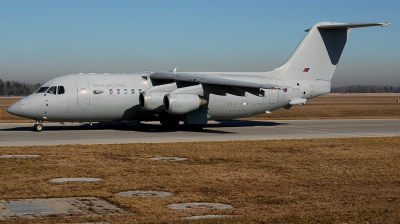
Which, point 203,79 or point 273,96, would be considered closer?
point 203,79

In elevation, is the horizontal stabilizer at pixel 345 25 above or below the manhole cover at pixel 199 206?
above

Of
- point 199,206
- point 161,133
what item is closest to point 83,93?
→ point 161,133

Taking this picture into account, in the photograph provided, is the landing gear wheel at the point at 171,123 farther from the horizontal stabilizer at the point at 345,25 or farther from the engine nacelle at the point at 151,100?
the horizontal stabilizer at the point at 345,25

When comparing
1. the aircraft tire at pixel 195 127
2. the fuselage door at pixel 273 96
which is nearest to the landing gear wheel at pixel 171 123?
the aircraft tire at pixel 195 127

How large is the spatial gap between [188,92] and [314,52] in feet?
31.7

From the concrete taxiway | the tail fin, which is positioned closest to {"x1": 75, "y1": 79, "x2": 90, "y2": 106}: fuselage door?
the concrete taxiway

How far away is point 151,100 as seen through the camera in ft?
102

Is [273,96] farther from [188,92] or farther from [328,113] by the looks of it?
[328,113]

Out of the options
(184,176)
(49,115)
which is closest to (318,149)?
(184,176)

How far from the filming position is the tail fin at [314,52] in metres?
36.9

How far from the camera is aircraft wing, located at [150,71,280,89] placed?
3117cm

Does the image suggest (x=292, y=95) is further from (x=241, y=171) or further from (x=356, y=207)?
(x=356, y=207)

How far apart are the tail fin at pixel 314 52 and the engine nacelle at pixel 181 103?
771 cm

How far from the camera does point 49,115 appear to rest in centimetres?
3094
